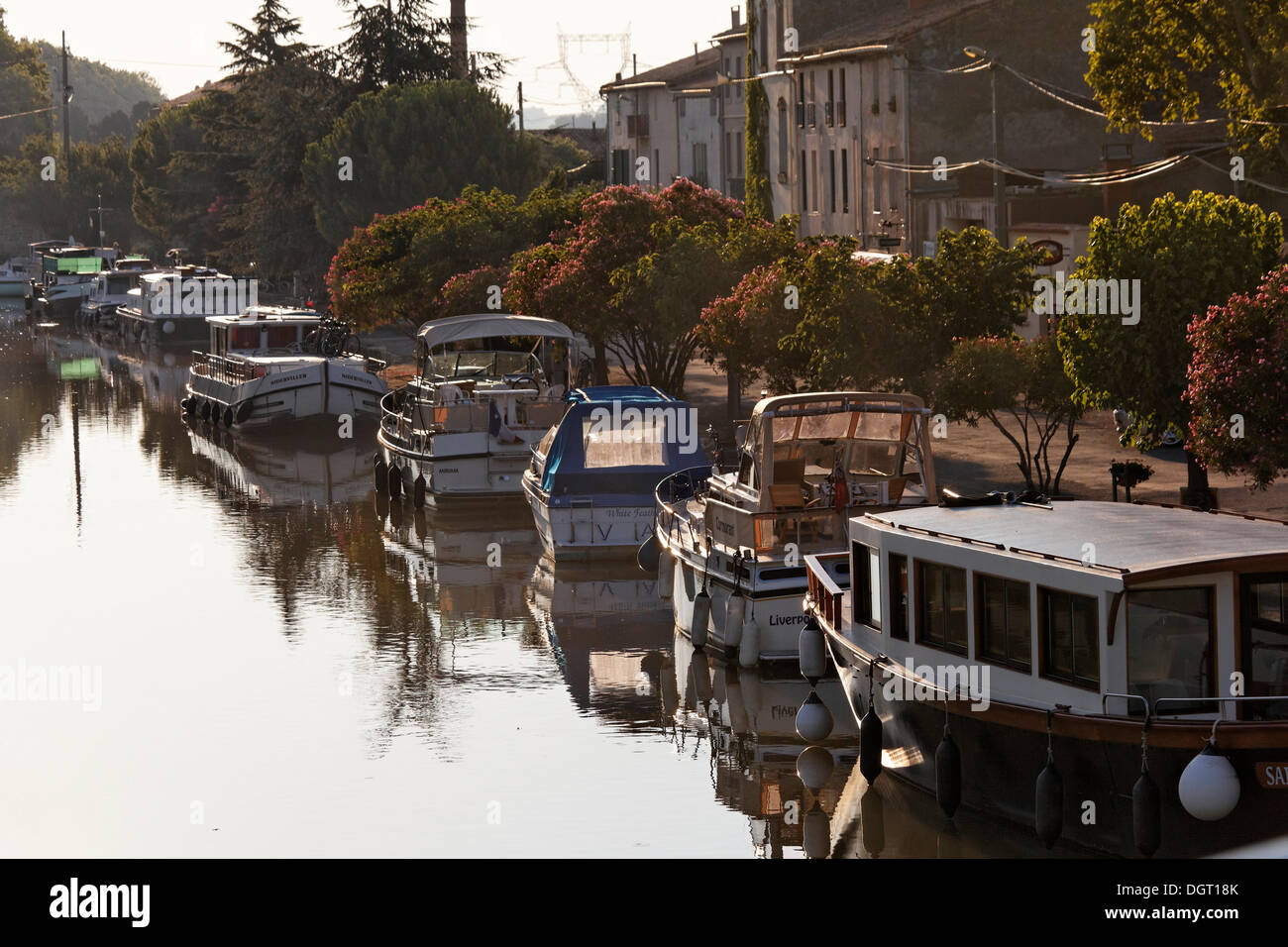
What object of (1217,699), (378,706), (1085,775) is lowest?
(378,706)

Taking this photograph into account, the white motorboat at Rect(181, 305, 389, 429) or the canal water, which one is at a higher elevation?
the white motorboat at Rect(181, 305, 389, 429)

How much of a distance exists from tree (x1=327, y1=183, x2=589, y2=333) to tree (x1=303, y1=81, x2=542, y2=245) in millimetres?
21079

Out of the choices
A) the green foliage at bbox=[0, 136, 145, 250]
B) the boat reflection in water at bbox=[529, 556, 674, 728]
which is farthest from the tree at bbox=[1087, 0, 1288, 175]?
the green foliage at bbox=[0, 136, 145, 250]

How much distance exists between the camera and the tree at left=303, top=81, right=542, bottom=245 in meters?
78.6

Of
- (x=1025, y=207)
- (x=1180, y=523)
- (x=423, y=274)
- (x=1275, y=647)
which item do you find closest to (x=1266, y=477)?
(x=1180, y=523)

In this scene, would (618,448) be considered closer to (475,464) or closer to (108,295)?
(475,464)

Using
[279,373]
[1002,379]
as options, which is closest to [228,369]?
[279,373]

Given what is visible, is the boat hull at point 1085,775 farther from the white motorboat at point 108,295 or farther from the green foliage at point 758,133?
the white motorboat at point 108,295

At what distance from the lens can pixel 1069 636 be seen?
16.7 m

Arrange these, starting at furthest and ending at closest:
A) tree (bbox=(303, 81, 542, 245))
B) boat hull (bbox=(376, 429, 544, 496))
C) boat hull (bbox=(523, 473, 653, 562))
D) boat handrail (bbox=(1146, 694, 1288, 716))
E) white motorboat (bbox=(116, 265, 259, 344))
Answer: white motorboat (bbox=(116, 265, 259, 344))
tree (bbox=(303, 81, 542, 245))
boat hull (bbox=(376, 429, 544, 496))
boat hull (bbox=(523, 473, 653, 562))
boat handrail (bbox=(1146, 694, 1288, 716))

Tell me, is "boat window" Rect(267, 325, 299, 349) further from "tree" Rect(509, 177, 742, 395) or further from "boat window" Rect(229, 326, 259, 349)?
"tree" Rect(509, 177, 742, 395)

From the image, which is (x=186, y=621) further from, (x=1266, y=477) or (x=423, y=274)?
(x=423, y=274)

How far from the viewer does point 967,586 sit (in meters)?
17.8

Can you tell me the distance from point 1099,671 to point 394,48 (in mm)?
75990
